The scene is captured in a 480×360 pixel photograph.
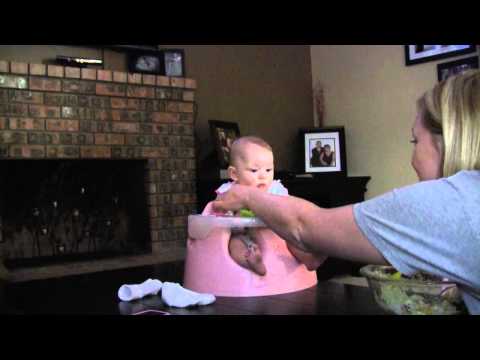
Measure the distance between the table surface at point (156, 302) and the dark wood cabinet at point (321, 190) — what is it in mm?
1956

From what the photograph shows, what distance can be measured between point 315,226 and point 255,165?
0.78 meters

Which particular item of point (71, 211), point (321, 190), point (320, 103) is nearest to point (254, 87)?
point (320, 103)

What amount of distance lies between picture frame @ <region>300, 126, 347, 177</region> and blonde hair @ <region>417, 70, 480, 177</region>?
3.50 m

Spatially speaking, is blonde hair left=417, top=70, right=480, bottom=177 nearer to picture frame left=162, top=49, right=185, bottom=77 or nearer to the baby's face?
the baby's face

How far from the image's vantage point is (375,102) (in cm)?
428

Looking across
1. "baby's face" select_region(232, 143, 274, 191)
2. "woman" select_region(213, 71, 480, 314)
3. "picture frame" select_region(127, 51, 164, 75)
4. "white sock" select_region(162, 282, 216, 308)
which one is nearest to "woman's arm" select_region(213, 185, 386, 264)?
"woman" select_region(213, 71, 480, 314)

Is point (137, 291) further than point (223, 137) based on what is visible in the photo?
No

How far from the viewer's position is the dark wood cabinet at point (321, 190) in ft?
12.0

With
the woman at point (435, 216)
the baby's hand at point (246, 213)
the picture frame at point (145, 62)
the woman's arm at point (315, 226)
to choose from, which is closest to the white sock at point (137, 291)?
the baby's hand at point (246, 213)

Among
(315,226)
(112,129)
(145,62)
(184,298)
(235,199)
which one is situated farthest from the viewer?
(145,62)

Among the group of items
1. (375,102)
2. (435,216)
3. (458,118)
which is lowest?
(435,216)

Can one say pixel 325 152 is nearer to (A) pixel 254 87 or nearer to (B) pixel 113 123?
(A) pixel 254 87
